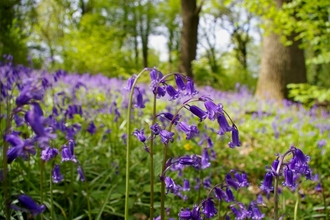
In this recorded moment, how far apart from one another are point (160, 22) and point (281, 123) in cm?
2904

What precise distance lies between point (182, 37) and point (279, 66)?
5989 millimetres

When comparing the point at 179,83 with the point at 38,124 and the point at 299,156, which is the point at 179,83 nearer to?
the point at 299,156

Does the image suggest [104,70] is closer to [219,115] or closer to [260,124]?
[260,124]

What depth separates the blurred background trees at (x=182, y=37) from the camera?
4668 mm

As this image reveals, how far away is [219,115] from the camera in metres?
1.37

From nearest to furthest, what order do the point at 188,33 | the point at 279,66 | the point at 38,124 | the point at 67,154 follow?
the point at 38,124
the point at 67,154
the point at 279,66
the point at 188,33

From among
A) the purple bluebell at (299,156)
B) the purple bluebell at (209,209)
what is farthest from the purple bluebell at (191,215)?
the purple bluebell at (299,156)

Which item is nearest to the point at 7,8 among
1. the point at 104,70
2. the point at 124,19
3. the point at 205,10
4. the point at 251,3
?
the point at 251,3

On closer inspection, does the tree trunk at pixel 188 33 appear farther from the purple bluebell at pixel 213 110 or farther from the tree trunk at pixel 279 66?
the purple bluebell at pixel 213 110

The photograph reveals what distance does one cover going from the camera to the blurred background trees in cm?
467

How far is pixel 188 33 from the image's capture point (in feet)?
47.1

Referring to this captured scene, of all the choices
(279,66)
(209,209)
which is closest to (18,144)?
(209,209)

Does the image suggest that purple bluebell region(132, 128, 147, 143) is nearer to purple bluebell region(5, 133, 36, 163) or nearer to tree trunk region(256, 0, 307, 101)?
purple bluebell region(5, 133, 36, 163)

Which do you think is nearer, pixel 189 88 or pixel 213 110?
pixel 213 110
